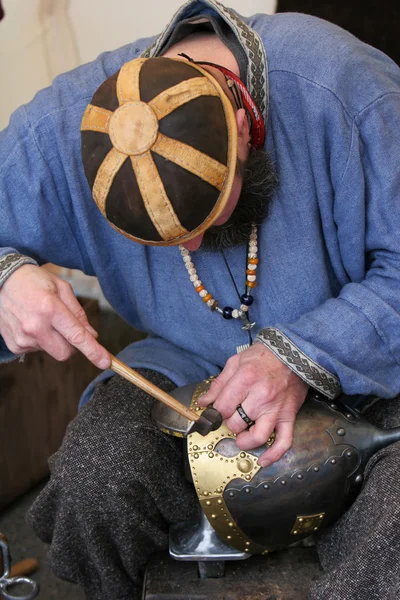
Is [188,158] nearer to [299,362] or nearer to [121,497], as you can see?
[299,362]

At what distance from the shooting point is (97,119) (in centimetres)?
93

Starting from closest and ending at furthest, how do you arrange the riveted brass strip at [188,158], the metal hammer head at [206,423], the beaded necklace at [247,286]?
1. the riveted brass strip at [188,158]
2. the metal hammer head at [206,423]
3. the beaded necklace at [247,286]

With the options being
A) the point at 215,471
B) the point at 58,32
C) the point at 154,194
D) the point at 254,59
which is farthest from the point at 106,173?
the point at 58,32

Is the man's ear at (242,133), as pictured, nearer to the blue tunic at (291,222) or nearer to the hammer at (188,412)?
the blue tunic at (291,222)

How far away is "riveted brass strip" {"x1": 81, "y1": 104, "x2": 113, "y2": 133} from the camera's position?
0.91m

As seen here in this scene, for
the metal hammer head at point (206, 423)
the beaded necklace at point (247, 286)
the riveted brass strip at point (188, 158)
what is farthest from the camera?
the beaded necklace at point (247, 286)

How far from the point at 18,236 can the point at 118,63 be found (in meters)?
0.38

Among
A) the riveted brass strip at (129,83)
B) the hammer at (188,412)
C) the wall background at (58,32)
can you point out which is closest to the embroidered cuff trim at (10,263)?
the hammer at (188,412)

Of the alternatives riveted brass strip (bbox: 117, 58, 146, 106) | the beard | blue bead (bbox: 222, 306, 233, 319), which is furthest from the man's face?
riveted brass strip (bbox: 117, 58, 146, 106)

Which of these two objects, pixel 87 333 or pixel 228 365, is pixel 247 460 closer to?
pixel 228 365

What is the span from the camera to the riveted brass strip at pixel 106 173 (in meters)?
0.90

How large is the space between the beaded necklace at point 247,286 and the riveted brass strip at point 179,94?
30 cm

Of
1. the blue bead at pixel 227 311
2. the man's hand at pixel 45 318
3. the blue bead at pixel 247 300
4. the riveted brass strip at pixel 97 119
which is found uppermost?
the riveted brass strip at pixel 97 119

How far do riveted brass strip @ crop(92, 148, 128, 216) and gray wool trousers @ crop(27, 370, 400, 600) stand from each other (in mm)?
410
